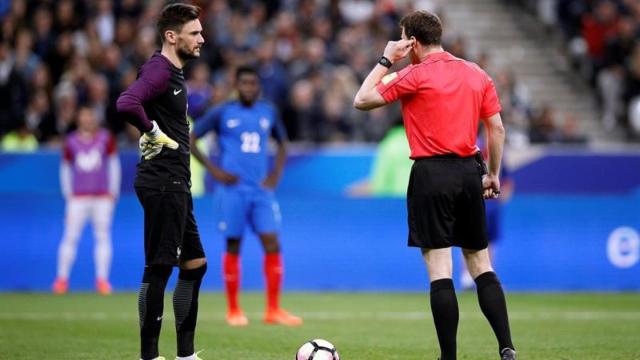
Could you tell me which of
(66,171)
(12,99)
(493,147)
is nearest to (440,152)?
(493,147)

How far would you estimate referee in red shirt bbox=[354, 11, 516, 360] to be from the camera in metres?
8.81

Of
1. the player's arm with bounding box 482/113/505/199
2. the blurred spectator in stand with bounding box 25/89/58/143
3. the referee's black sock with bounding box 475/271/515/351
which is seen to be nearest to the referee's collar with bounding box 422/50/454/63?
the player's arm with bounding box 482/113/505/199

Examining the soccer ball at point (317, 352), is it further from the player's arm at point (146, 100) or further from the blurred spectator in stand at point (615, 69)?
the blurred spectator in stand at point (615, 69)

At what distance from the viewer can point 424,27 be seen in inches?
350

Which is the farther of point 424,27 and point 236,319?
point 236,319

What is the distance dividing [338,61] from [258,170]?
949cm

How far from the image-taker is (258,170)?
13.7 meters

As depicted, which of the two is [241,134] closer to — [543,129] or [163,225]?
[163,225]

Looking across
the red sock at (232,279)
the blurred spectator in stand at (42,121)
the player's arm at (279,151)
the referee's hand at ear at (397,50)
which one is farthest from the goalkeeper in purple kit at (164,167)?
the blurred spectator in stand at (42,121)

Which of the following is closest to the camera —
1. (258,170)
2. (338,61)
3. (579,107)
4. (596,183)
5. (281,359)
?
(281,359)

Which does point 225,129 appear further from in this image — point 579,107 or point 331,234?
point 579,107

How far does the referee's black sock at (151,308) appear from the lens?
348 inches

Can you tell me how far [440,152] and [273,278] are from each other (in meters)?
5.05

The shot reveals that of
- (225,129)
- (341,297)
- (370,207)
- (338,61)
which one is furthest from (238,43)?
(225,129)
